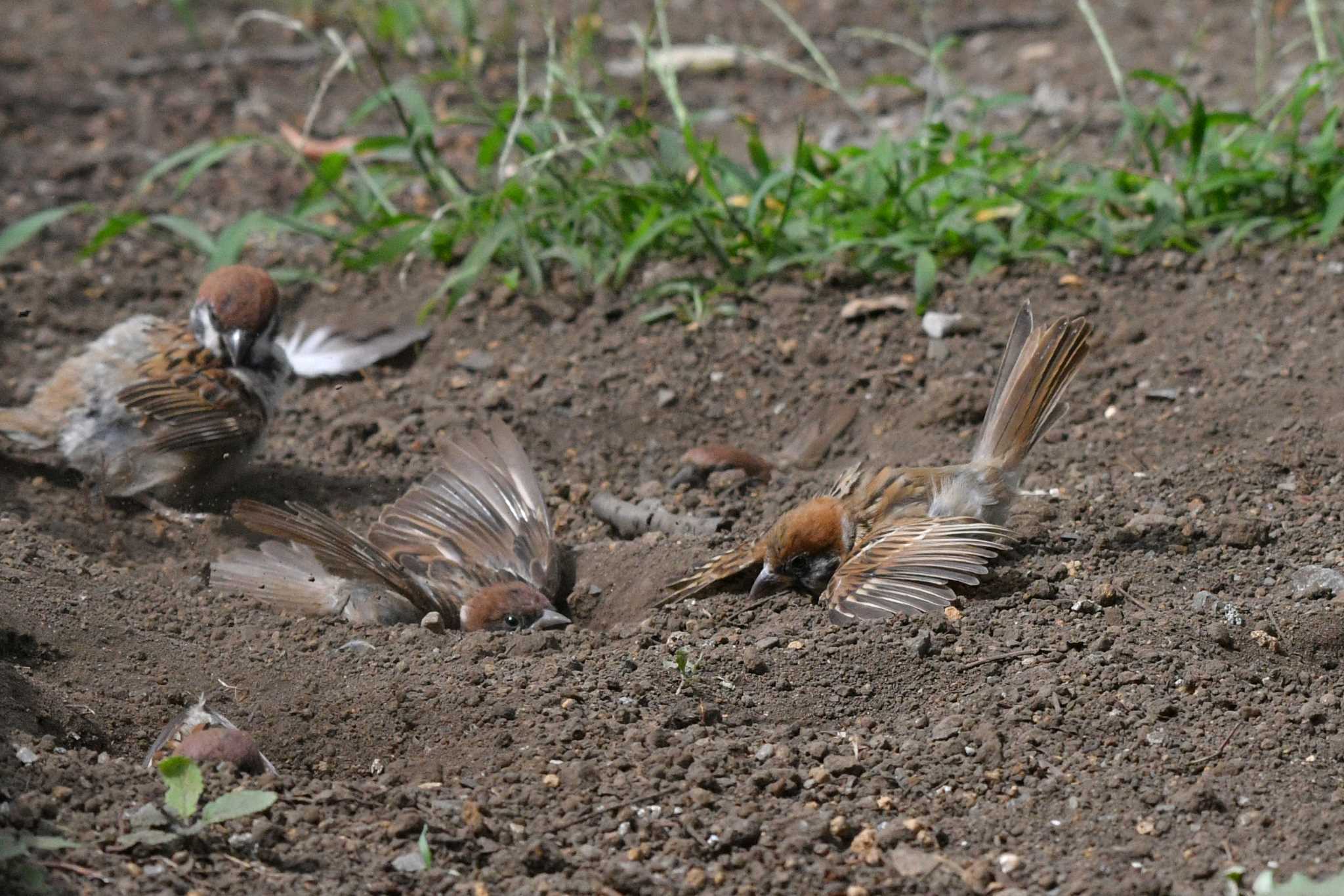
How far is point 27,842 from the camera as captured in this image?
2.75 metres

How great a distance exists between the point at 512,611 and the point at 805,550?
34.1 inches

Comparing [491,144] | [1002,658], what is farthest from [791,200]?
[1002,658]

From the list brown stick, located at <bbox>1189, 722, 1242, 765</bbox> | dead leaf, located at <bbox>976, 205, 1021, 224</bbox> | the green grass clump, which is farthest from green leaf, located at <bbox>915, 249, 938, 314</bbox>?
brown stick, located at <bbox>1189, 722, 1242, 765</bbox>

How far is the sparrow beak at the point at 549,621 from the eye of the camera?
433cm

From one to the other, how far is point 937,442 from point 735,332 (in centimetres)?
109

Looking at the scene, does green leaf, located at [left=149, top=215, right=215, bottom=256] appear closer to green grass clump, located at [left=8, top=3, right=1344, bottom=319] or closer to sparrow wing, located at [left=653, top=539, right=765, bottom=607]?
green grass clump, located at [left=8, top=3, right=1344, bottom=319]

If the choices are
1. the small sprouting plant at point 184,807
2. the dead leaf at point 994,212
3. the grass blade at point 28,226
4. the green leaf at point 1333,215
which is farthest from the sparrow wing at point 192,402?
the green leaf at point 1333,215

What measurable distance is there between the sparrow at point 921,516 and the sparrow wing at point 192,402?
1806 mm

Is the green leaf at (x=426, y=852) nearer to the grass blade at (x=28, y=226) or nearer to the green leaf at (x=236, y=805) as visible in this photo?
the green leaf at (x=236, y=805)

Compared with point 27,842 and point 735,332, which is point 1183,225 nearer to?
point 735,332

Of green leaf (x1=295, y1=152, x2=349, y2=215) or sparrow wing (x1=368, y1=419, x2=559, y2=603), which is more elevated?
green leaf (x1=295, y1=152, x2=349, y2=215)

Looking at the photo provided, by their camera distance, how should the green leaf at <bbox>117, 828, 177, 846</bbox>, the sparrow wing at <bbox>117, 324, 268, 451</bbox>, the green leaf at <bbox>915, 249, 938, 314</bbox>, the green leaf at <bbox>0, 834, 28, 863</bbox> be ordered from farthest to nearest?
the green leaf at <bbox>915, 249, 938, 314</bbox> < the sparrow wing at <bbox>117, 324, 268, 451</bbox> < the green leaf at <bbox>117, 828, 177, 846</bbox> < the green leaf at <bbox>0, 834, 28, 863</bbox>

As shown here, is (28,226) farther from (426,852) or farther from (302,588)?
(426,852)

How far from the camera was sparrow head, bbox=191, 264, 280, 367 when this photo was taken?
5.32m
